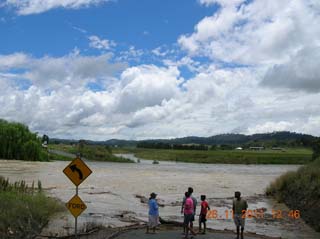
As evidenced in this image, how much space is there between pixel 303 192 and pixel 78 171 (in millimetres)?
19801

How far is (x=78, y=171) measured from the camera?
16.6 metres

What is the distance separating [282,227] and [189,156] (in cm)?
10579

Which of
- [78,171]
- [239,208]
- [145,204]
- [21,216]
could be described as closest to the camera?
[78,171]

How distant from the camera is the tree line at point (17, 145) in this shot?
3637 inches

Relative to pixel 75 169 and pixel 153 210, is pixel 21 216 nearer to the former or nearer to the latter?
pixel 75 169

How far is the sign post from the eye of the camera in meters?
16.3

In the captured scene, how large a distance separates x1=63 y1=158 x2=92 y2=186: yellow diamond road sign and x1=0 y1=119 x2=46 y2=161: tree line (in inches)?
3098

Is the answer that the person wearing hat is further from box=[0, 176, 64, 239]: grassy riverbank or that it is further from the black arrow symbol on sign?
box=[0, 176, 64, 239]: grassy riverbank

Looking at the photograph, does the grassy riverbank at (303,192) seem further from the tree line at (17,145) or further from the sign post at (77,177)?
the tree line at (17,145)
